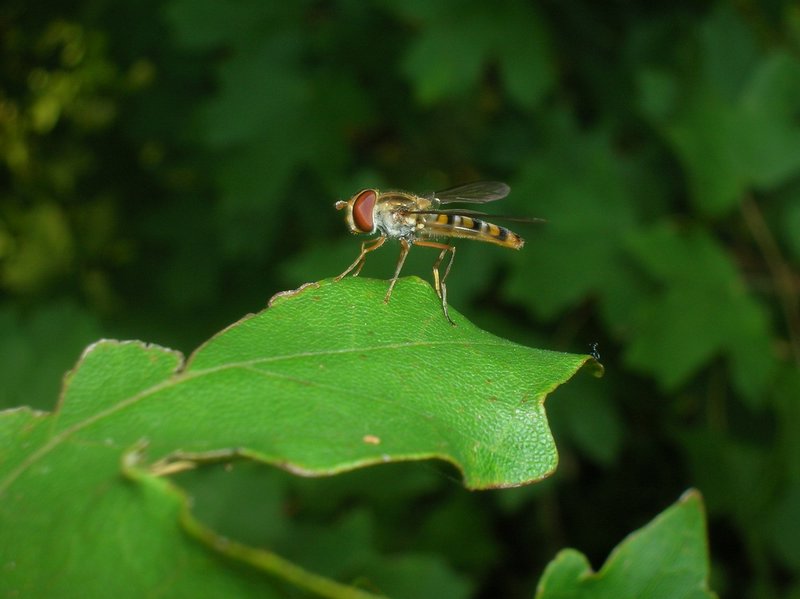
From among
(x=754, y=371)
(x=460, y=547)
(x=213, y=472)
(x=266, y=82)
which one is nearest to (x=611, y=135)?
(x=754, y=371)

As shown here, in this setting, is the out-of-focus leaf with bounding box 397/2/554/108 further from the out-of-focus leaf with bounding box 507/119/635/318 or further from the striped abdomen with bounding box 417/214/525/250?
the striped abdomen with bounding box 417/214/525/250

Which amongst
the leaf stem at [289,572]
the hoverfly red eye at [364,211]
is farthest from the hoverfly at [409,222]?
the leaf stem at [289,572]

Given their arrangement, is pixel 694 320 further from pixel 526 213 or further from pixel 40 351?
pixel 40 351

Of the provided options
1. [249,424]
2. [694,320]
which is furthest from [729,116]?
[249,424]

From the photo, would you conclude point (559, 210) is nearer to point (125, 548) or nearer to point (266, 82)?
point (266, 82)

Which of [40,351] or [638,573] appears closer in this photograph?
[638,573]

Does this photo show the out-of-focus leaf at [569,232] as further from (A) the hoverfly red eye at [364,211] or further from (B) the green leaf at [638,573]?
(B) the green leaf at [638,573]
